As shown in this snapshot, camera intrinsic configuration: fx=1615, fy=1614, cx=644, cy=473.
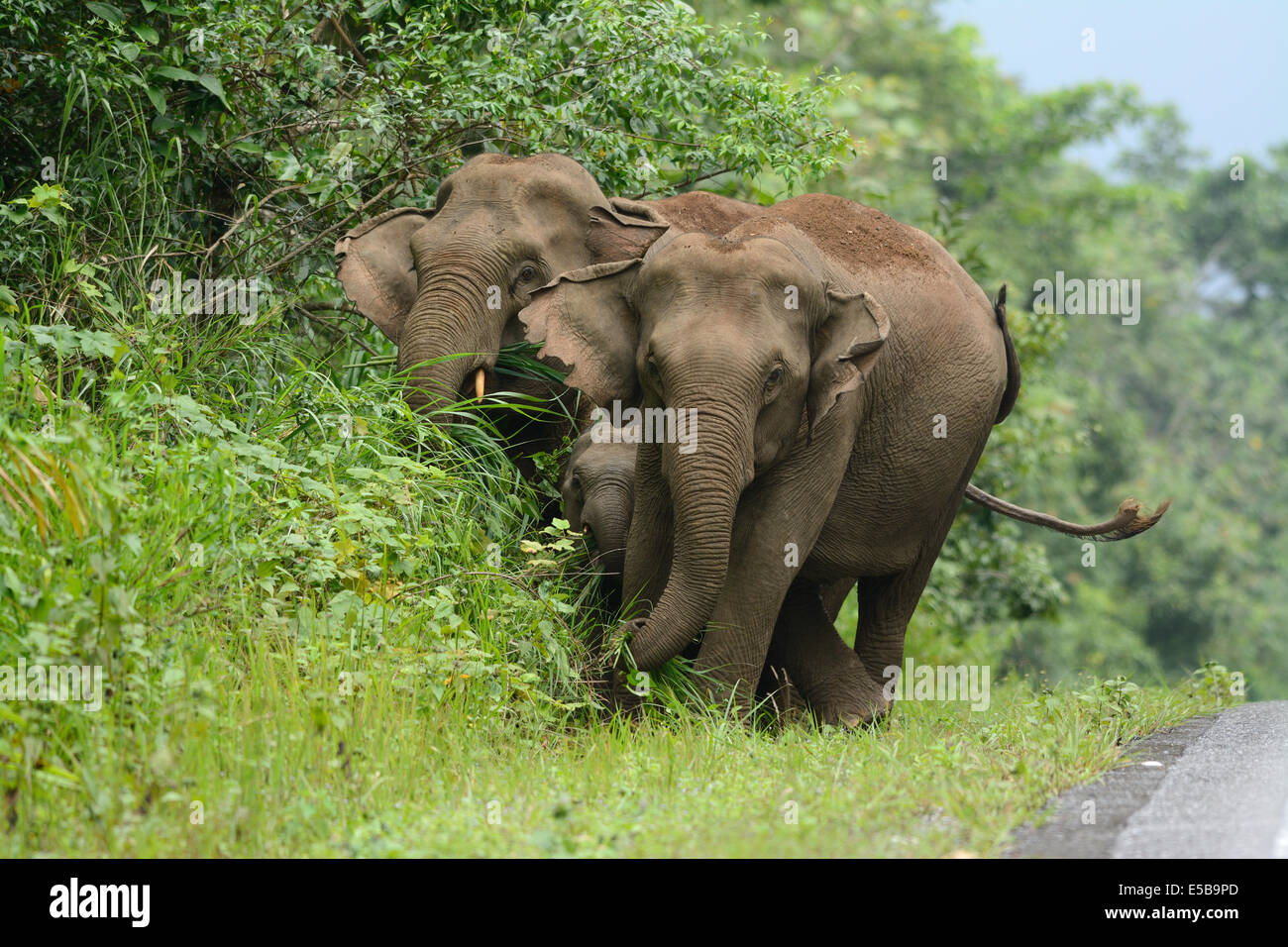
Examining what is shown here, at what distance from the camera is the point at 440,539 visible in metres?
6.94

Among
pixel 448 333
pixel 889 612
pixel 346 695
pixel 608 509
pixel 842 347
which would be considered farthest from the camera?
pixel 889 612

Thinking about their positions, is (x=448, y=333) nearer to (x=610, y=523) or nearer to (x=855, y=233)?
(x=610, y=523)

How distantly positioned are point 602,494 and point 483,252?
139 cm

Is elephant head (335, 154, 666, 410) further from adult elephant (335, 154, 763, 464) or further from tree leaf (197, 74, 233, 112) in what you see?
tree leaf (197, 74, 233, 112)

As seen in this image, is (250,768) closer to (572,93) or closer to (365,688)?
(365,688)

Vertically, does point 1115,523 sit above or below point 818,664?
above

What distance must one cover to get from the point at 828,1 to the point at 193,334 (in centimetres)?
2134

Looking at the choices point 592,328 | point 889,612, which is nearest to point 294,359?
point 592,328

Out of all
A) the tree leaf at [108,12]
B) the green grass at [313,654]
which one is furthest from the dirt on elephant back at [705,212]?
the tree leaf at [108,12]

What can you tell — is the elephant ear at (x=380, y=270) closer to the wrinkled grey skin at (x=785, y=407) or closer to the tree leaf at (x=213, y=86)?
the tree leaf at (x=213, y=86)

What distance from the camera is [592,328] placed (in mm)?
7062

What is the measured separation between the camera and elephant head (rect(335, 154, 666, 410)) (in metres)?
7.93

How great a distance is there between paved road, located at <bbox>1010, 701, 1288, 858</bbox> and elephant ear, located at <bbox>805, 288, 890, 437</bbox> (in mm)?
1874

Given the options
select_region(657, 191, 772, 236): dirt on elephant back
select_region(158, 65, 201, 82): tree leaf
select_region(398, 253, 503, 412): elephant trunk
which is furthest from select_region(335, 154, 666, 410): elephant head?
select_region(158, 65, 201, 82): tree leaf
